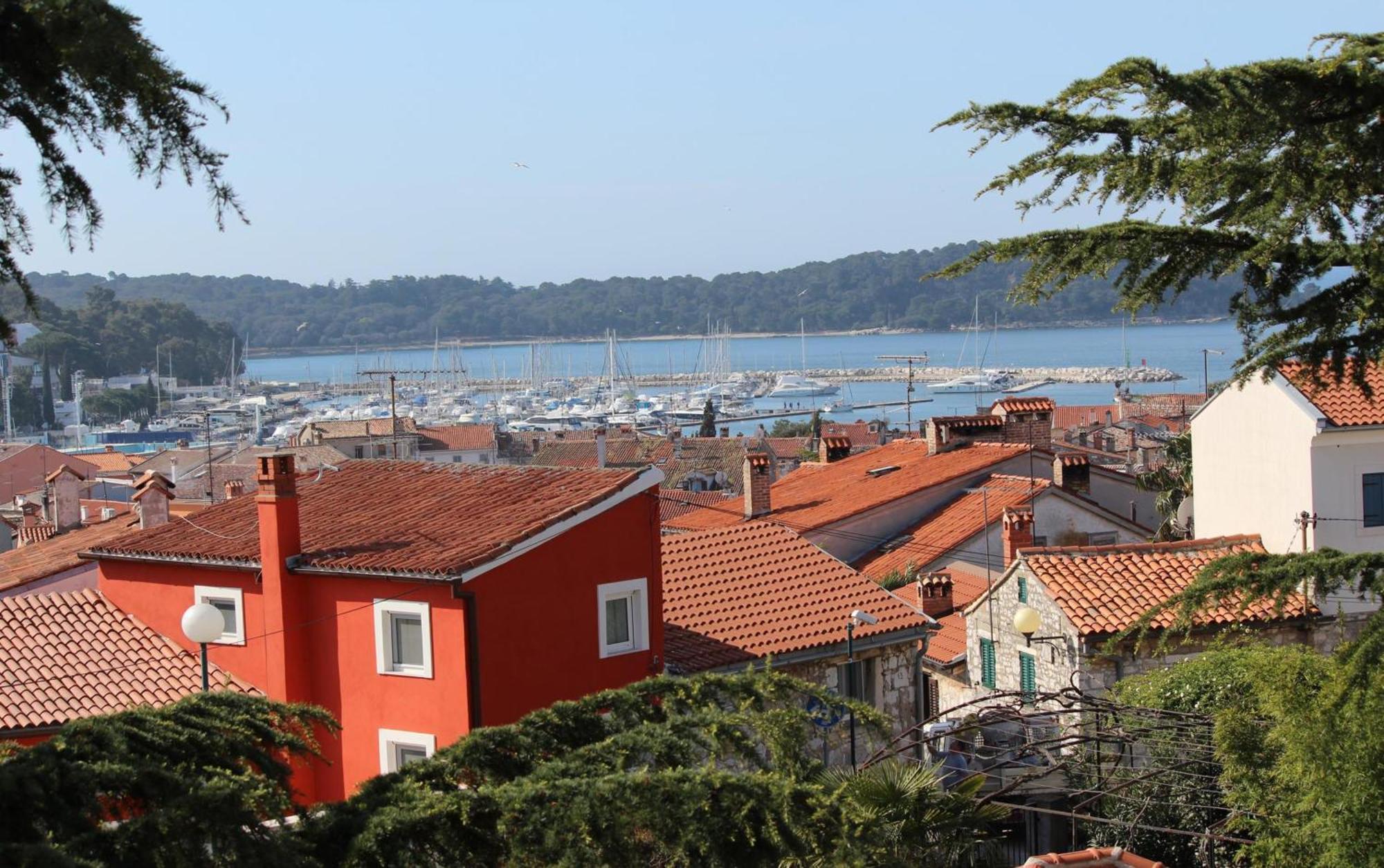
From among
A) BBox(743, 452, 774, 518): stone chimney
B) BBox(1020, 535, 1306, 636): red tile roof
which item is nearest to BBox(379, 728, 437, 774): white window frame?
BBox(1020, 535, 1306, 636): red tile roof

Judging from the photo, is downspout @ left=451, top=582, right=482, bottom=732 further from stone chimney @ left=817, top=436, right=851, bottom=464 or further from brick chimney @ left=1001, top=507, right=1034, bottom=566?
stone chimney @ left=817, top=436, right=851, bottom=464

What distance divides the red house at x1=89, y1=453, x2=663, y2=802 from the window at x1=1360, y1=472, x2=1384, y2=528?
11.3 metres

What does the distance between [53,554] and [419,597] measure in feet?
40.0

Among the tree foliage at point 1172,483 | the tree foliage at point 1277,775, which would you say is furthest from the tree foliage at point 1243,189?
the tree foliage at point 1172,483

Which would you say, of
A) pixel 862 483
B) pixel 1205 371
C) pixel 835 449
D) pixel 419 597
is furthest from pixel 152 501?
pixel 1205 371

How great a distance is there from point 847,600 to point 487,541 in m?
5.35

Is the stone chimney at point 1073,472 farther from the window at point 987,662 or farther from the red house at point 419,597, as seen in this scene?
the red house at point 419,597

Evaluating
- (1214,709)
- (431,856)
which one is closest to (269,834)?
(431,856)

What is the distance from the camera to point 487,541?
1455cm

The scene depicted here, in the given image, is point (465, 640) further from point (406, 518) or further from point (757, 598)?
point (757, 598)

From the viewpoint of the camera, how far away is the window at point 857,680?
1756cm

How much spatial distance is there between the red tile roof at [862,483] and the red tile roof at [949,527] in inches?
26.5

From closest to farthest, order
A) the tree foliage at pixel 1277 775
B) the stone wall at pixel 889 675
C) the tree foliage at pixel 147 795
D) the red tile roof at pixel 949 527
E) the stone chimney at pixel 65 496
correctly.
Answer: the tree foliage at pixel 147 795
the tree foliage at pixel 1277 775
the stone wall at pixel 889 675
the red tile roof at pixel 949 527
the stone chimney at pixel 65 496

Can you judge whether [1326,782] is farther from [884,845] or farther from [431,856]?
[431,856]
